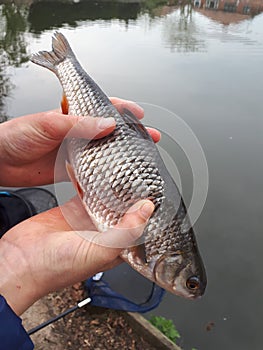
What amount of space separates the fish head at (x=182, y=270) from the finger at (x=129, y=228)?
0.70 ft

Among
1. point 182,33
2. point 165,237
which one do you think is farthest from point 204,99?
point 182,33

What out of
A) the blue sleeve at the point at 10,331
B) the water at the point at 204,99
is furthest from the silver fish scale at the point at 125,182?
the blue sleeve at the point at 10,331

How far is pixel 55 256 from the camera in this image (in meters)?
1.83

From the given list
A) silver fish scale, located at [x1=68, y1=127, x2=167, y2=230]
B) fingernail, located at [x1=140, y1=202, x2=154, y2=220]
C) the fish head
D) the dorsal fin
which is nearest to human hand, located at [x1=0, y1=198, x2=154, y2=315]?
fingernail, located at [x1=140, y1=202, x2=154, y2=220]

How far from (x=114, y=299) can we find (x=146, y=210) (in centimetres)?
170

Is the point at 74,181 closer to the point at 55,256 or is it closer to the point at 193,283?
the point at 55,256

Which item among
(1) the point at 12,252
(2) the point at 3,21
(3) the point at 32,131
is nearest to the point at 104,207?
(1) the point at 12,252

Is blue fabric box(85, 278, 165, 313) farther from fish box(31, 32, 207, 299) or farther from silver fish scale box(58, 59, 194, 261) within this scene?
silver fish scale box(58, 59, 194, 261)

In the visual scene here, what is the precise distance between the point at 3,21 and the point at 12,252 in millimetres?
17640

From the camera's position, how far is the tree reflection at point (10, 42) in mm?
9312

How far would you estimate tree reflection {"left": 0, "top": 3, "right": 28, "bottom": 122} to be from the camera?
9312 mm

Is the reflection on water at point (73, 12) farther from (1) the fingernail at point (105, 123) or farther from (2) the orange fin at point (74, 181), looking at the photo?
(1) the fingernail at point (105, 123)

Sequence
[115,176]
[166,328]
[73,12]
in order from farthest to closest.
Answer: [73,12] → [166,328] → [115,176]

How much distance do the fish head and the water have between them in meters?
0.78
